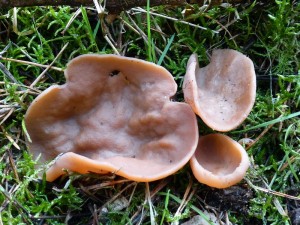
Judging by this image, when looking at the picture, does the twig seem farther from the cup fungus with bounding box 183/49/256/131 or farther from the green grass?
the cup fungus with bounding box 183/49/256/131

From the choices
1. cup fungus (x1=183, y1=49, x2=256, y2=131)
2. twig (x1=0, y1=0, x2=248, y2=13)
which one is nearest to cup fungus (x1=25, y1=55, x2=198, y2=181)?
cup fungus (x1=183, y1=49, x2=256, y2=131)

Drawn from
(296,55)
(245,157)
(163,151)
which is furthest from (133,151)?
(296,55)

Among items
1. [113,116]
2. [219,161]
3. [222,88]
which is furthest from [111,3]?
[219,161]

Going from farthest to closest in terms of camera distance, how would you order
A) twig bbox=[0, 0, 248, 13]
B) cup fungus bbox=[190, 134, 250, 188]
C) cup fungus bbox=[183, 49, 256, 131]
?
twig bbox=[0, 0, 248, 13] < cup fungus bbox=[183, 49, 256, 131] < cup fungus bbox=[190, 134, 250, 188]

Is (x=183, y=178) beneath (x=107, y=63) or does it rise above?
beneath

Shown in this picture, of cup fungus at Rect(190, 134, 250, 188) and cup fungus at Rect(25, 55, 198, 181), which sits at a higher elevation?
cup fungus at Rect(25, 55, 198, 181)

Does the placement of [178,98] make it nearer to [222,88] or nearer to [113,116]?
[222,88]

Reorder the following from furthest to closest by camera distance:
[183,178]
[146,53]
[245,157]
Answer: [146,53], [183,178], [245,157]

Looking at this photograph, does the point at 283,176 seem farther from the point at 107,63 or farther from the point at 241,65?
the point at 107,63
